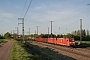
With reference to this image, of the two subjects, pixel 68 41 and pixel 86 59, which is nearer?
pixel 86 59

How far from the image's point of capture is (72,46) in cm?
4525

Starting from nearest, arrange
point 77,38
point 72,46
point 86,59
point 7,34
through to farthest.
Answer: point 86,59
point 72,46
point 77,38
point 7,34

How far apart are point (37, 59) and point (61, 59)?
361 inches

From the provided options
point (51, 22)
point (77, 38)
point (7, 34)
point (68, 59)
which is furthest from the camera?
point (7, 34)

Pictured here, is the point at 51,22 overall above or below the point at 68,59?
above

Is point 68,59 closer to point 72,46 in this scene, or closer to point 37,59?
point 37,59

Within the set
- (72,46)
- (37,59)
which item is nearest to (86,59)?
(37,59)

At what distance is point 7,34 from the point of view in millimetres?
151250

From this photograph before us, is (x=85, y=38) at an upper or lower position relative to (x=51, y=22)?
lower

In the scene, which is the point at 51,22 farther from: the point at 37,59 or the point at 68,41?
the point at 37,59

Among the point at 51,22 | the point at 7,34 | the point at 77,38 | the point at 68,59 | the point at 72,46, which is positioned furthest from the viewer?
the point at 7,34

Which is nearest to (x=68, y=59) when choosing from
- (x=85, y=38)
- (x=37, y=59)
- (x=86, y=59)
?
(x=86, y=59)

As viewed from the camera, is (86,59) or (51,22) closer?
(86,59)

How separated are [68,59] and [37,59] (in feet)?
30.3
